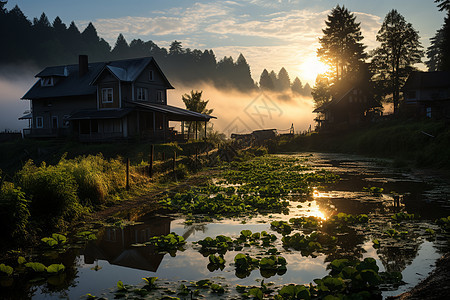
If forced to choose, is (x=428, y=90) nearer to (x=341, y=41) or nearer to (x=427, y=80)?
(x=427, y=80)

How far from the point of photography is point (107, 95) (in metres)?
40.1

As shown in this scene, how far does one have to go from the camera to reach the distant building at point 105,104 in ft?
127

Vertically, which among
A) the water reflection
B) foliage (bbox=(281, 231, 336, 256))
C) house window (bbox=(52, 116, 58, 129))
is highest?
house window (bbox=(52, 116, 58, 129))

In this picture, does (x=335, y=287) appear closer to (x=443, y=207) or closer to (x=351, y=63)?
(x=443, y=207)

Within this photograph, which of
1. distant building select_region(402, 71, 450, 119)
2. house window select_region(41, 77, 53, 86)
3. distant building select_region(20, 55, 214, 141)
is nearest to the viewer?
distant building select_region(20, 55, 214, 141)

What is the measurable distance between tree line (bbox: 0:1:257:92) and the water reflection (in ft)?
369

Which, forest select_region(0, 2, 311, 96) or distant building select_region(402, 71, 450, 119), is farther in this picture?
forest select_region(0, 2, 311, 96)

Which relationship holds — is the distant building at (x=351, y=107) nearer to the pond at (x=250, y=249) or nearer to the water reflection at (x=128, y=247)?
the pond at (x=250, y=249)

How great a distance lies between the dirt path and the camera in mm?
12980

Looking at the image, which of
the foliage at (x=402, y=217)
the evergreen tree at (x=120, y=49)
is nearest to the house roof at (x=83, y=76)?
the foliage at (x=402, y=217)

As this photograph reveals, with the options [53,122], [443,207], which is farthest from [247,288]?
[53,122]

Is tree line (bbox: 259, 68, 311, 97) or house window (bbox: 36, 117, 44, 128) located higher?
Answer: tree line (bbox: 259, 68, 311, 97)

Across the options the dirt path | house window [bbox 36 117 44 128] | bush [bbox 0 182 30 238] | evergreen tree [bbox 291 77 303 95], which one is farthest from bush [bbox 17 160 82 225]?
evergreen tree [bbox 291 77 303 95]

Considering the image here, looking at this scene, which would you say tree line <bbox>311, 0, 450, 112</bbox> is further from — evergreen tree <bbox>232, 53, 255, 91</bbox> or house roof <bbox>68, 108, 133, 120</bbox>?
evergreen tree <bbox>232, 53, 255, 91</bbox>
